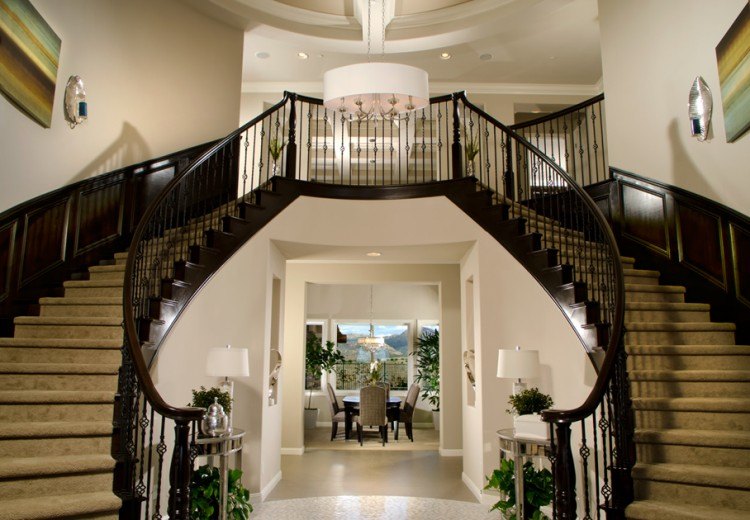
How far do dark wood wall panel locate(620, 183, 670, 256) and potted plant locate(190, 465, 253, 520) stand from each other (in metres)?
4.62

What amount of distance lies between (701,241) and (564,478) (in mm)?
3070

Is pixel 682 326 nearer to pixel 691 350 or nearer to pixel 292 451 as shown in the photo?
pixel 691 350

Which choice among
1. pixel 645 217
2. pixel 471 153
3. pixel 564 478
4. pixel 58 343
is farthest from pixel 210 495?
pixel 471 153

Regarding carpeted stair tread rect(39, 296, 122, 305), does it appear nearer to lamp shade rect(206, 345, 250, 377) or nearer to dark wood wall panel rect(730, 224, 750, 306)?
lamp shade rect(206, 345, 250, 377)

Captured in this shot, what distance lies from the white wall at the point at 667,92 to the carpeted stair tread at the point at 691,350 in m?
1.18

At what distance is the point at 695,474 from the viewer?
3537 mm

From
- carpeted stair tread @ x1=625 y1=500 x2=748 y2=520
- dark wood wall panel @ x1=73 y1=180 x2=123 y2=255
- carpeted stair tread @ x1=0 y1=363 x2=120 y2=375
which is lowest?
carpeted stair tread @ x1=625 y1=500 x2=748 y2=520

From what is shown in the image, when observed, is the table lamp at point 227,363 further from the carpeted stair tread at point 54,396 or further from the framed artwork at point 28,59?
the framed artwork at point 28,59

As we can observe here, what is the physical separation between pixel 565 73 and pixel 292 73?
15.6ft

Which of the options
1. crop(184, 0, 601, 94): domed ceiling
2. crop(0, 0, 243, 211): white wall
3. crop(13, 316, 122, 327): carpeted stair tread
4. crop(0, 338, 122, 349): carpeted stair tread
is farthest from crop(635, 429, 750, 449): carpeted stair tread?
Answer: crop(184, 0, 601, 94): domed ceiling

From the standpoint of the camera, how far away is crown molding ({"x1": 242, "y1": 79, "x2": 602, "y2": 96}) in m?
10.7

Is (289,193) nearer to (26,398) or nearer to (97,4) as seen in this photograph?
(97,4)

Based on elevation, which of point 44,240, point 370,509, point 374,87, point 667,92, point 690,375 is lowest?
point 370,509

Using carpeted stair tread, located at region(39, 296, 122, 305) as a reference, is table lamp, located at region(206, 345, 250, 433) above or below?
below
